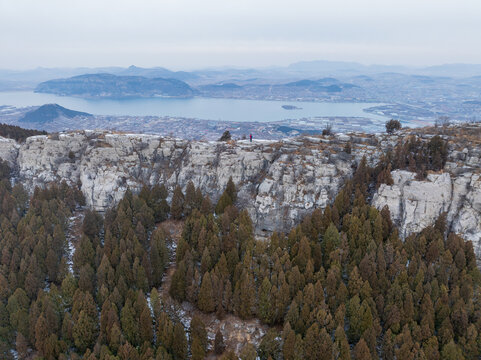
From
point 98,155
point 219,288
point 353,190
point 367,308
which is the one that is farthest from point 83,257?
point 353,190

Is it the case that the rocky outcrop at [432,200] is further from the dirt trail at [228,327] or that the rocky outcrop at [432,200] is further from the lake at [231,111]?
the lake at [231,111]

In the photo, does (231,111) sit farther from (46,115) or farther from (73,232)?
(73,232)

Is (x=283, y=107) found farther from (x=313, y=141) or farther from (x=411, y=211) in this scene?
(x=411, y=211)

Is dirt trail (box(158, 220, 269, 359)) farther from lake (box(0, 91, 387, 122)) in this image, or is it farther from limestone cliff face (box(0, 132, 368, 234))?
lake (box(0, 91, 387, 122))

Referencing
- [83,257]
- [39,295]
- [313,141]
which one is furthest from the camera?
[313,141]

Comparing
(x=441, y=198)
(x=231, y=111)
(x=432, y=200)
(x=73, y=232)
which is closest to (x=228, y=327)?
(x=73, y=232)

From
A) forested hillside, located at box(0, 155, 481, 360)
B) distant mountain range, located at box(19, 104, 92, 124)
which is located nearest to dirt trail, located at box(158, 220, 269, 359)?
forested hillside, located at box(0, 155, 481, 360)

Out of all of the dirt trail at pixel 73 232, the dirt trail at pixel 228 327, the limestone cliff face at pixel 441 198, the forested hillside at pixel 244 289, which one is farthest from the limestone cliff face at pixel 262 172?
the dirt trail at pixel 228 327

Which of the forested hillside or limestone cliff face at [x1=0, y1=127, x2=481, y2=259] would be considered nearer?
the forested hillside
